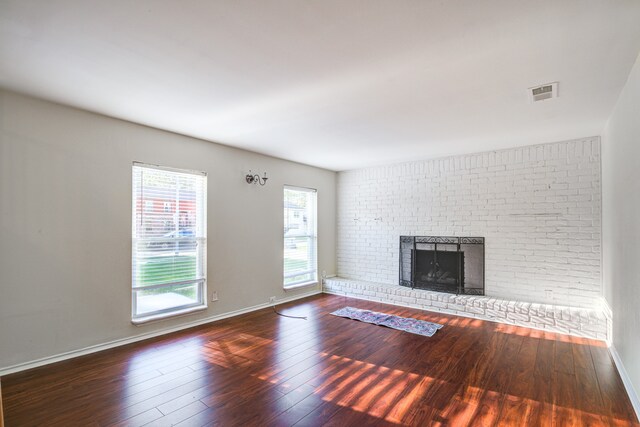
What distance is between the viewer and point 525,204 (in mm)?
4508

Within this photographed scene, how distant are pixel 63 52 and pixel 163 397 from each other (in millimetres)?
2556

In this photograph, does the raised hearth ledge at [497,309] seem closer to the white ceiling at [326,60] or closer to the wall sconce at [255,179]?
the white ceiling at [326,60]

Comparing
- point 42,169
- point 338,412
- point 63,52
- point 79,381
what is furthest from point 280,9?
point 79,381

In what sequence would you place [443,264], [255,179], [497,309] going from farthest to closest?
[443,264] < [255,179] < [497,309]

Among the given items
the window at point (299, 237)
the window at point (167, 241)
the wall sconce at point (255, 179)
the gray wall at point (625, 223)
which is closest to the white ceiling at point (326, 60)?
the gray wall at point (625, 223)

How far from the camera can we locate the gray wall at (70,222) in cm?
279

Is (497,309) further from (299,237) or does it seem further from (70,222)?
(70,222)

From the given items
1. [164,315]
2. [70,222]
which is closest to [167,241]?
[164,315]

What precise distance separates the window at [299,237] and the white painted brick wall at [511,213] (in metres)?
1.04

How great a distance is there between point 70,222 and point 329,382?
2892 mm

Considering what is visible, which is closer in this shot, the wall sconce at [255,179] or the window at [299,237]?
the wall sconce at [255,179]

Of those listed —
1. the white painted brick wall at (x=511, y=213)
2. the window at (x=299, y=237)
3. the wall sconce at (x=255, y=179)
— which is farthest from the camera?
the window at (x=299, y=237)

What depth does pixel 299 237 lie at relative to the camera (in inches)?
229

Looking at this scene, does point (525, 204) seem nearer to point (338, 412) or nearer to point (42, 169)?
point (338, 412)
